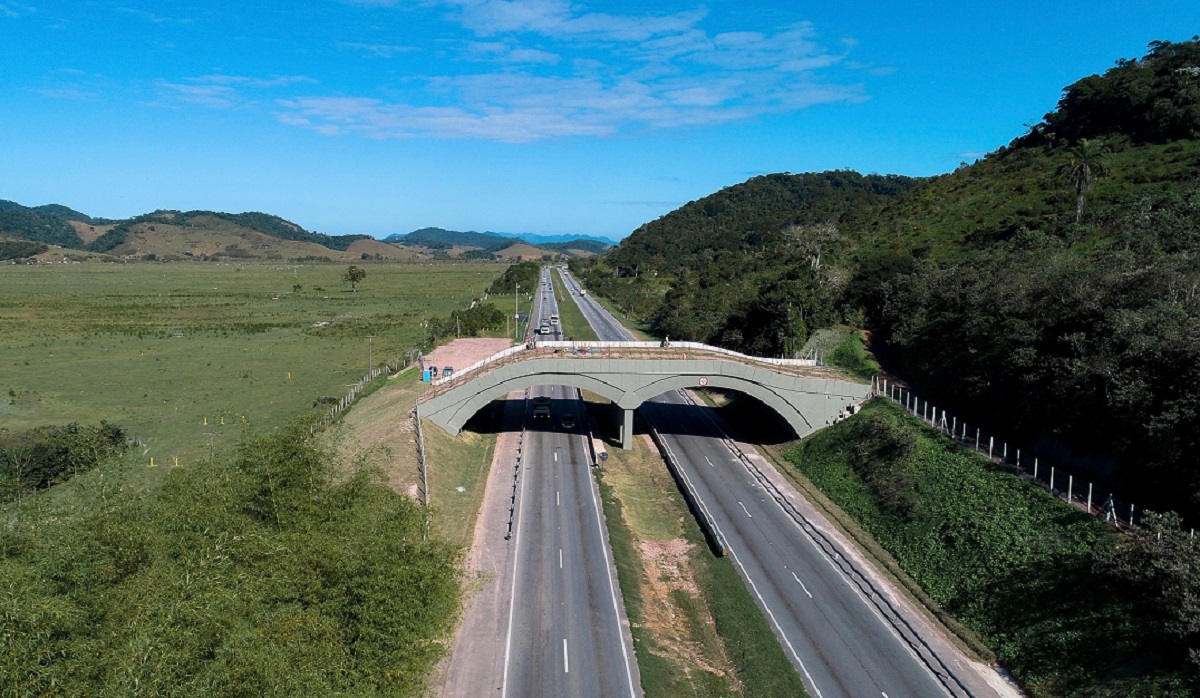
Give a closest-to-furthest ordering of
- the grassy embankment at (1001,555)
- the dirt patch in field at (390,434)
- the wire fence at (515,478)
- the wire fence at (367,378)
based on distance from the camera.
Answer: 1. the grassy embankment at (1001,555)
2. the wire fence at (515,478)
3. the dirt patch in field at (390,434)
4. the wire fence at (367,378)

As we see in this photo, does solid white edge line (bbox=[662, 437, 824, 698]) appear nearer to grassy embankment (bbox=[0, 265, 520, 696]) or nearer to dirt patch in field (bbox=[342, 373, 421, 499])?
grassy embankment (bbox=[0, 265, 520, 696])

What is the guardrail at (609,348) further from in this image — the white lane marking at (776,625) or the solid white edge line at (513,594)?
the white lane marking at (776,625)

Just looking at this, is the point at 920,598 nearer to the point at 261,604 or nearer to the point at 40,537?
the point at 261,604

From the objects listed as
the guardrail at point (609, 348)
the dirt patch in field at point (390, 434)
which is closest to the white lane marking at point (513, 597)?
the dirt patch in field at point (390, 434)

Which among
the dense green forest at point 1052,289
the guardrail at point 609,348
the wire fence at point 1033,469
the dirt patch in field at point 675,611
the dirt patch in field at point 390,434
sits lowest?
the dirt patch in field at point 675,611

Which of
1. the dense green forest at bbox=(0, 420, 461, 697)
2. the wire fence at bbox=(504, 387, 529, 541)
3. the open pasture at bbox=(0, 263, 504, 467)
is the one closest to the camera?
the dense green forest at bbox=(0, 420, 461, 697)

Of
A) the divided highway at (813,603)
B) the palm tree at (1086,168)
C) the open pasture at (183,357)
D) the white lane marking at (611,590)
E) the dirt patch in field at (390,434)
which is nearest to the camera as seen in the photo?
the white lane marking at (611,590)

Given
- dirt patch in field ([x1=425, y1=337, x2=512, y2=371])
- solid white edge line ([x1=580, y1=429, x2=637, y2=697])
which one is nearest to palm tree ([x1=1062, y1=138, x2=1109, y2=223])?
solid white edge line ([x1=580, y1=429, x2=637, y2=697])

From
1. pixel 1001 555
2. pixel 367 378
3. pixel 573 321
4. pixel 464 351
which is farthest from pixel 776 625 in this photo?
pixel 573 321
